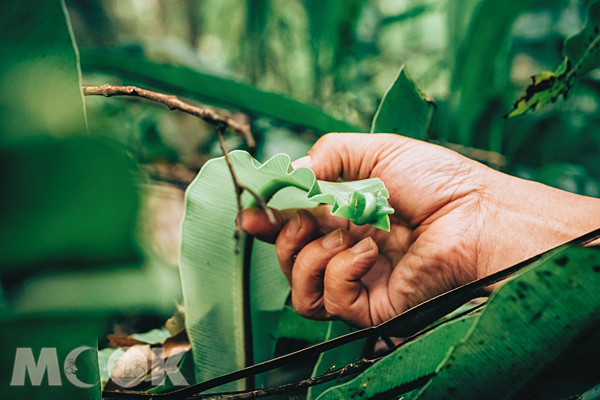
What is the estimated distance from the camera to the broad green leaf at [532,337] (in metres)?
0.21

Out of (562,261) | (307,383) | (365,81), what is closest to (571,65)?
(562,261)

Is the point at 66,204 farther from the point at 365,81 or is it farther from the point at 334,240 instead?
the point at 365,81

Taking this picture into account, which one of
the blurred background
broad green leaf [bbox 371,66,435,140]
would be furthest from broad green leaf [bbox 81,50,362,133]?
broad green leaf [bbox 371,66,435,140]

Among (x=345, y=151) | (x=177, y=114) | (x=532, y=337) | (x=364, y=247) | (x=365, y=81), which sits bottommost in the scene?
(x=532, y=337)

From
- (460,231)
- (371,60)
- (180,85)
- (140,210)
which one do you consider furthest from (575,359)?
(371,60)

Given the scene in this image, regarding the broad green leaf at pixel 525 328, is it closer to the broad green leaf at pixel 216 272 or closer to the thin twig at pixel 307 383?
the thin twig at pixel 307 383

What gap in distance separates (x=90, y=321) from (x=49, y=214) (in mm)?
56

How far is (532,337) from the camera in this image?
23 centimetres

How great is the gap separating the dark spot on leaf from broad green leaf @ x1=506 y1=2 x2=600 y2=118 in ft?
0.96

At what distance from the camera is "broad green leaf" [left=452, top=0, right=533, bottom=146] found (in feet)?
2.04

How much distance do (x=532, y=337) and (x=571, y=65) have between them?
0.36 m

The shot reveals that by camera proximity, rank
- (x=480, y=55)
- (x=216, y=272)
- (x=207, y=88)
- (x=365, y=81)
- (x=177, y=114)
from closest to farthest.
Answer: (x=216, y=272) < (x=207, y=88) < (x=480, y=55) < (x=365, y=81) < (x=177, y=114)

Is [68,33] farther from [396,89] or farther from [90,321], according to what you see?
[396,89]

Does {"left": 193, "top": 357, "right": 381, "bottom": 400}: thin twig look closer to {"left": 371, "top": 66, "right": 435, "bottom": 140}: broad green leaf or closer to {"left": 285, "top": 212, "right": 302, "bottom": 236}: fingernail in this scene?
{"left": 285, "top": 212, "right": 302, "bottom": 236}: fingernail
